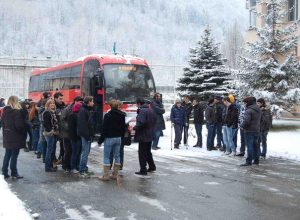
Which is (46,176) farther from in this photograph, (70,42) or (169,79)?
(70,42)

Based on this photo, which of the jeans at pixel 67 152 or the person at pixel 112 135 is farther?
the jeans at pixel 67 152

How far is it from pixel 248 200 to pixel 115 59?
13297mm

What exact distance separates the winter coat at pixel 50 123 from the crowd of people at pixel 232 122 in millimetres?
5133

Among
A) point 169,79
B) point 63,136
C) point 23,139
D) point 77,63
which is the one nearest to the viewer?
point 23,139

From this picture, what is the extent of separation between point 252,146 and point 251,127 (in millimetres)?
538

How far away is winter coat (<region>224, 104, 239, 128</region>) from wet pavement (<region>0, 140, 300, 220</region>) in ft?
7.48

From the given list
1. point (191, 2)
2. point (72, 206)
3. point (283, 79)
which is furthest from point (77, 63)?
point (191, 2)

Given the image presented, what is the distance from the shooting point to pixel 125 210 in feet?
24.5

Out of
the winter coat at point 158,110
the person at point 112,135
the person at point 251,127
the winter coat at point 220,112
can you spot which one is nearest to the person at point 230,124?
the winter coat at point 220,112

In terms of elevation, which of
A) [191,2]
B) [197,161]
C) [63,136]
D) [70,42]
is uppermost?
[191,2]

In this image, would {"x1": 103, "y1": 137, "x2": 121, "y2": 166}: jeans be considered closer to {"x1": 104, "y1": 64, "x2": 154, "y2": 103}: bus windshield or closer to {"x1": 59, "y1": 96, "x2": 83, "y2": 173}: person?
{"x1": 59, "y1": 96, "x2": 83, "y2": 173}: person

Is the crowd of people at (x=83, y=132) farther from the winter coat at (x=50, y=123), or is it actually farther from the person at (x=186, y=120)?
the person at (x=186, y=120)

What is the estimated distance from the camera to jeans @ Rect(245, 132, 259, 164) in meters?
12.4

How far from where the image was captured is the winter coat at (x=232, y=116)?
14513mm
